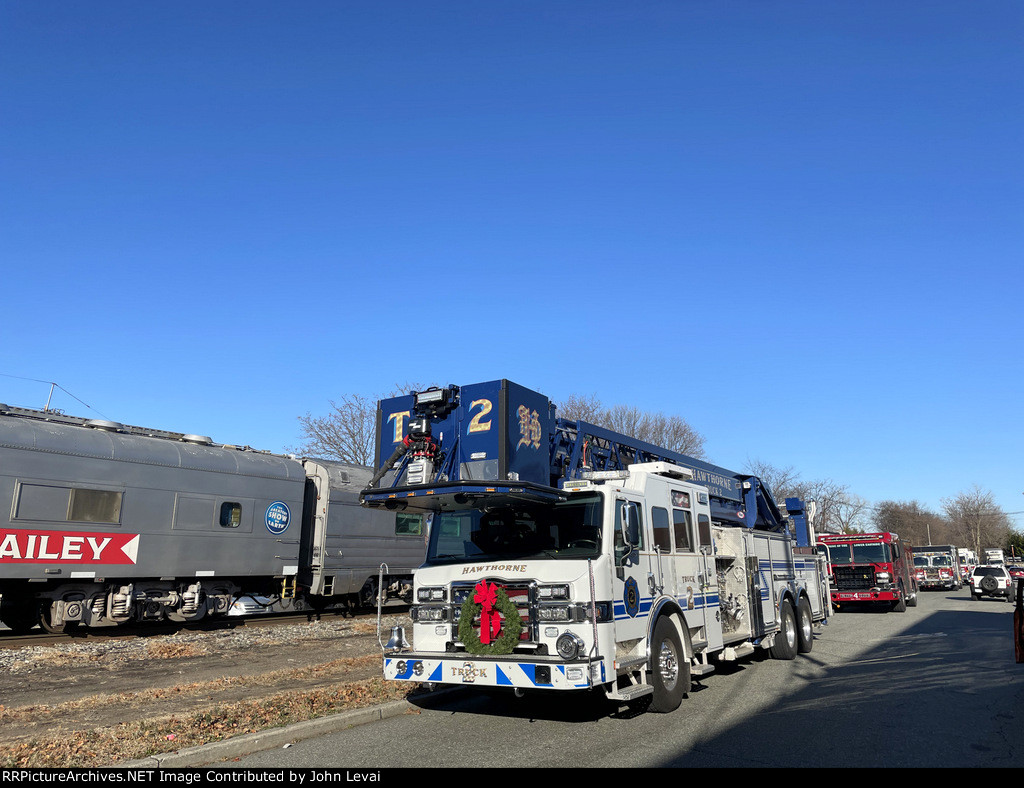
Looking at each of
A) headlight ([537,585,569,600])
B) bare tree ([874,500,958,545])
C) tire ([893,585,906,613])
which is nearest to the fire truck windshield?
headlight ([537,585,569,600])

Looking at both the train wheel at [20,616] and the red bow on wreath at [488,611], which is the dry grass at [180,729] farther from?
the train wheel at [20,616]

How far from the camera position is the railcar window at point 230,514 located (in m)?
16.3

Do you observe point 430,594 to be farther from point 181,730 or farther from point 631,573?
point 181,730

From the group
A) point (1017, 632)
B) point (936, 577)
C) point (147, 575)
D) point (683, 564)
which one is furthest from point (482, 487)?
point (936, 577)

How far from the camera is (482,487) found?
7.72 metres

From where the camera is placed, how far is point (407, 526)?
21.0 metres

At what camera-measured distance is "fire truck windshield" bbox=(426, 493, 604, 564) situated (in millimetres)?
7914

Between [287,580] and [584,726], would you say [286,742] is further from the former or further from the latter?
[287,580]

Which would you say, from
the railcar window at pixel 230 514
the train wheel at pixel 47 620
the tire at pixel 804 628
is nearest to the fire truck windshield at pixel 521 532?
the tire at pixel 804 628

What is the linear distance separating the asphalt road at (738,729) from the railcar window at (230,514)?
29.9 feet

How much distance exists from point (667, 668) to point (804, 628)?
24.4ft

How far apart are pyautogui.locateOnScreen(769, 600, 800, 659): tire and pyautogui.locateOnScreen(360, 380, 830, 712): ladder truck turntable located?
2.74 meters

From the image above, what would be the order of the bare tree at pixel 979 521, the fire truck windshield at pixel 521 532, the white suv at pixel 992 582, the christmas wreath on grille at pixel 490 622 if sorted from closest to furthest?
1. the christmas wreath on grille at pixel 490 622
2. the fire truck windshield at pixel 521 532
3. the white suv at pixel 992 582
4. the bare tree at pixel 979 521

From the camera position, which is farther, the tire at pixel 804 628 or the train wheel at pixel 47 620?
the tire at pixel 804 628
